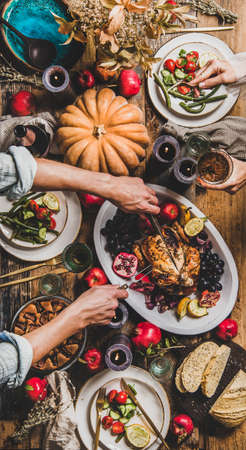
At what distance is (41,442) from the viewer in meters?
1.83

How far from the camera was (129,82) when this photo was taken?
1.76 metres

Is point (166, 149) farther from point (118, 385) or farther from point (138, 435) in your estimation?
point (138, 435)

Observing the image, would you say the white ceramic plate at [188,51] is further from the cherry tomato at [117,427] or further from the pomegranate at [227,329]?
the cherry tomato at [117,427]

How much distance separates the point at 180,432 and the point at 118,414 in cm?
30

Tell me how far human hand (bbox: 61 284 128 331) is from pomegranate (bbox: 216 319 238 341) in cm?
54

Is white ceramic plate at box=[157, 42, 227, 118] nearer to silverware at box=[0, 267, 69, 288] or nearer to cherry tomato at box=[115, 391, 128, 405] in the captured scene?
silverware at box=[0, 267, 69, 288]

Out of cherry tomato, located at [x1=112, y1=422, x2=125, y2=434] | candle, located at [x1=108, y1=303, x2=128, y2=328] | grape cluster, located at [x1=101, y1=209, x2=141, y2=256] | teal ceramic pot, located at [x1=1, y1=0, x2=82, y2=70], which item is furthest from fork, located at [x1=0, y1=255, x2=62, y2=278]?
teal ceramic pot, located at [x1=1, y1=0, x2=82, y2=70]

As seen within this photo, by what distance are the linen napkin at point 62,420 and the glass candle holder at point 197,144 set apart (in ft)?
3.94

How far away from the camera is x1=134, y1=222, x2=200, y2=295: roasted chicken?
5.53ft

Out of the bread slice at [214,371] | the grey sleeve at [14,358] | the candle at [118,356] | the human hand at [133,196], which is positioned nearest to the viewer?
the grey sleeve at [14,358]

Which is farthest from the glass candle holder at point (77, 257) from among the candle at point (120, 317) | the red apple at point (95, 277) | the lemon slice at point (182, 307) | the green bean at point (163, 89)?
the green bean at point (163, 89)

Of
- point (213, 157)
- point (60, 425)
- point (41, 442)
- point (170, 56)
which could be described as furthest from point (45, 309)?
point (170, 56)

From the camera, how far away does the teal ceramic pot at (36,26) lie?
5.71 ft

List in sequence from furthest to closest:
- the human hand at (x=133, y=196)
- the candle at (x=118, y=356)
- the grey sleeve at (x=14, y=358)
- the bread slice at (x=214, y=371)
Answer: the bread slice at (x=214, y=371) < the candle at (x=118, y=356) < the human hand at (x=133, y=196) < the grey sleeve at (x=14, y=358)
